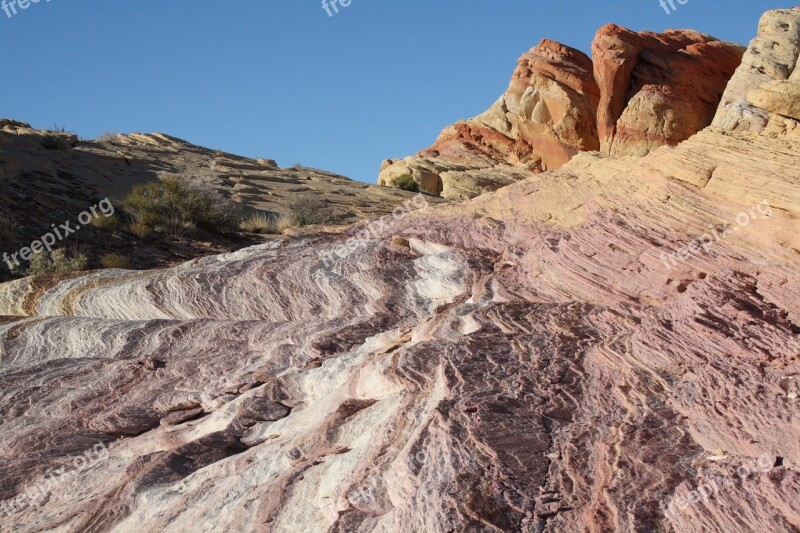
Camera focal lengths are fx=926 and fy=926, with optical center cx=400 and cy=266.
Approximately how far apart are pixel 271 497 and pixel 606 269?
18.6 feet

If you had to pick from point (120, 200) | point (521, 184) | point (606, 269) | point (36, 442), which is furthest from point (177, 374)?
point (120, 200)

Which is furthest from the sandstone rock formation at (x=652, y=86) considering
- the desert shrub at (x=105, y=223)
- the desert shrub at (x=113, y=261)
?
the desert shrub at (x=113, y=261)

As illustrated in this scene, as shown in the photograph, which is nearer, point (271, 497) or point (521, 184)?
point (271, 497)

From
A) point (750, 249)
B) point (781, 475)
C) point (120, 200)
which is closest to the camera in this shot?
point (781, 475)

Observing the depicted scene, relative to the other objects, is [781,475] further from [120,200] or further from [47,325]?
[120,200]

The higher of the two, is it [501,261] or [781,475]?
[501,261]

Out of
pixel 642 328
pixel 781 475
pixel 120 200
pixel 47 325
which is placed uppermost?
pixel 120 200

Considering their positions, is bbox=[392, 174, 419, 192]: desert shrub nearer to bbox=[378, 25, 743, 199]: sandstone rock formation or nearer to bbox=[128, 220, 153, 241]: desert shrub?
bbox=[378, 25, 743, 199]: sandstone rock formation

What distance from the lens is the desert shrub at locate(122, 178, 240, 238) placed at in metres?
24.0

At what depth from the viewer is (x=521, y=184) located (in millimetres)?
16844

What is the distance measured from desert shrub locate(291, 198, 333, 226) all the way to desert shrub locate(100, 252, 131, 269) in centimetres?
675

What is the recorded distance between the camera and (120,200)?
2761cm

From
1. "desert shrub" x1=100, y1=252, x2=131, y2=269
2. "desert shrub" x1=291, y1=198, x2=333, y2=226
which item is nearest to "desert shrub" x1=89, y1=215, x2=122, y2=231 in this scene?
"desert shrub" x1=100, y1=252, x2=131, y2=269

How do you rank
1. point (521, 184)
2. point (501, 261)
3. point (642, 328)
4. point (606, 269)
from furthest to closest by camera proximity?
point (521, 184) < point (501, 261) < point (606, 269) < point (642, 328)
